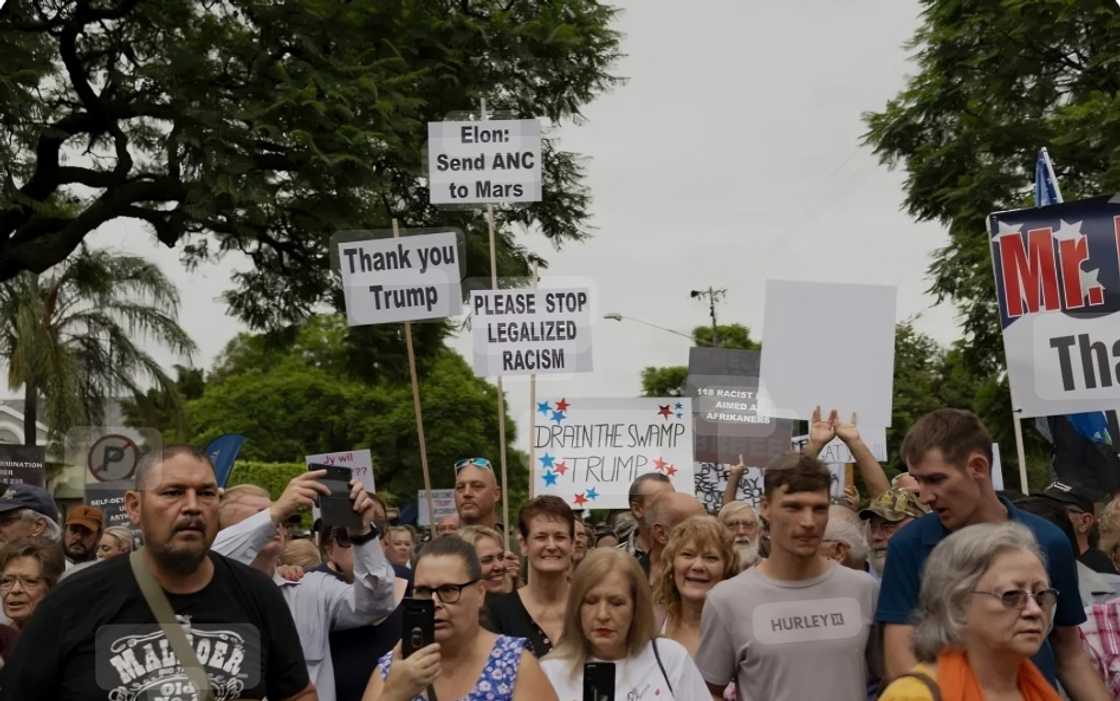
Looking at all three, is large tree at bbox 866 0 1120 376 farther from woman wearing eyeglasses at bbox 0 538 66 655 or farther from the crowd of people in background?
woman wearing eyeglasses at bbox 0 538 66 655

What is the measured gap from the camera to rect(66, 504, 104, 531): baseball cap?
8867 mm

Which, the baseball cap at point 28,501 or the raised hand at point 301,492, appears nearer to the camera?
the raised hand at point 301,492

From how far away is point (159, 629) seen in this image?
415 centimetres

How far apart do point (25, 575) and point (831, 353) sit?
164 inches

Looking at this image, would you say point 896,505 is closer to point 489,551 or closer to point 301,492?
point 489,551

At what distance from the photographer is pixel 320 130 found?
691 inches

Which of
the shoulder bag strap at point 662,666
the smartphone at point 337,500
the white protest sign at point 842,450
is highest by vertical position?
the white protest sign at point 842,450

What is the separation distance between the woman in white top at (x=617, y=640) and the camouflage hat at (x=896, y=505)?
4.75 feet

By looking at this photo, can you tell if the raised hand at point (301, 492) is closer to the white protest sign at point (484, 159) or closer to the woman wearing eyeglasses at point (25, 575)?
the woman wearing eyeglasses at point (25, 575)

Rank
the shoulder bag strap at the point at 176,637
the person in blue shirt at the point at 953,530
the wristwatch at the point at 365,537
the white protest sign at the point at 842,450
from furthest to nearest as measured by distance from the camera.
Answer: the white protest sign at the point at 842,450 < the wristwatch at the point at 365,537 < the person in blue shirt at the point at 953,530 < the shoulder bag strap at the point at 176,637

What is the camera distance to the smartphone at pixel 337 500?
5426 millimetres

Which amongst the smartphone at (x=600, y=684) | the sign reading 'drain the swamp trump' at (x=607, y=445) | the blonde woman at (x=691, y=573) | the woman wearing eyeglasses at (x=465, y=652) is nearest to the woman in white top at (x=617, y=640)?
the woman wearing eyeglasses at (x=465, y=652)

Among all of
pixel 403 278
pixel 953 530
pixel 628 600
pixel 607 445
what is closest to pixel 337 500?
pixel 628 600

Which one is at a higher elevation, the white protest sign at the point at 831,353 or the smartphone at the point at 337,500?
the white protest sign at the point at 831,353
